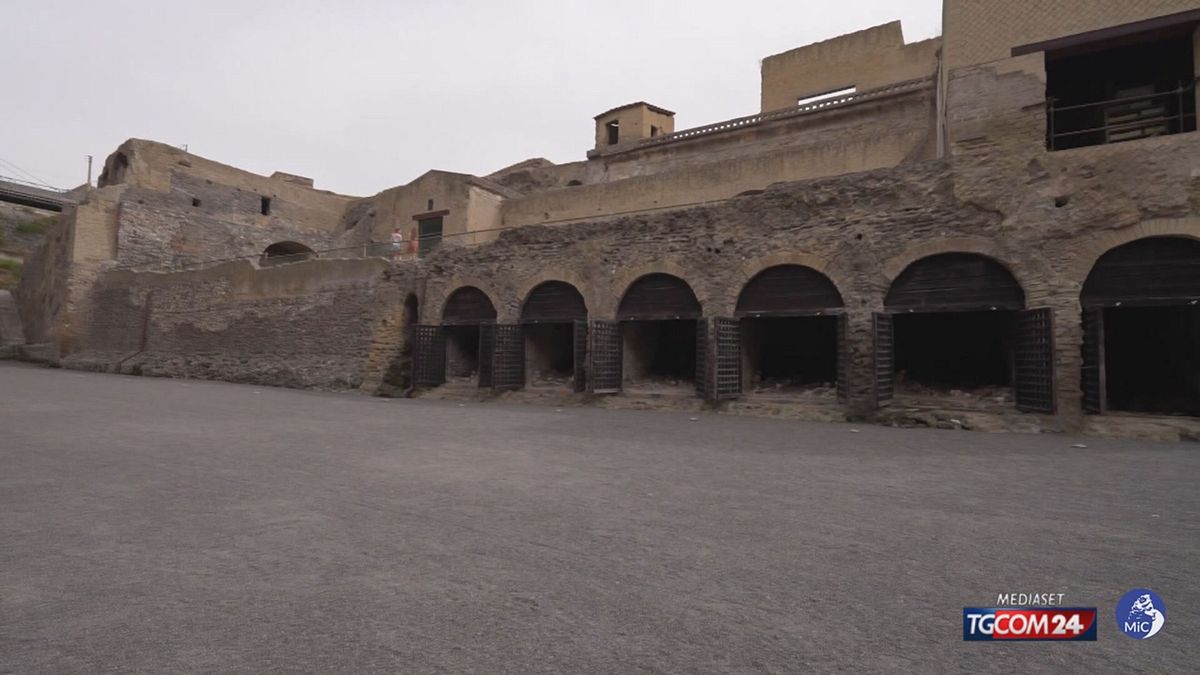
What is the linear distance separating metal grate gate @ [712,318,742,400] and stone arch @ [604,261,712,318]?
0.66m

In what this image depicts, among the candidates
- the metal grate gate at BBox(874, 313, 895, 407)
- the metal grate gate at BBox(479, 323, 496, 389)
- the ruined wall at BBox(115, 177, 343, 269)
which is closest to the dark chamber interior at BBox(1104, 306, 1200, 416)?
the metal grate gate at BBox(874, 313, 895, 407)

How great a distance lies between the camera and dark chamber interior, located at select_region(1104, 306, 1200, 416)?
10.2 m

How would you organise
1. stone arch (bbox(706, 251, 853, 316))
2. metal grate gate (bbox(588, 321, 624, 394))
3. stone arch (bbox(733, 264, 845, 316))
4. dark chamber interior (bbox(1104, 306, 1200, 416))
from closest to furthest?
dark chamber interior (bbox(1104, 306, 1200, 416)), stone arch (bbox(706, 251, 853, 316)), stone arch (bbox(733, 264, 845, 316)), metal grate gate (bbox(588, 321, 624, 394))

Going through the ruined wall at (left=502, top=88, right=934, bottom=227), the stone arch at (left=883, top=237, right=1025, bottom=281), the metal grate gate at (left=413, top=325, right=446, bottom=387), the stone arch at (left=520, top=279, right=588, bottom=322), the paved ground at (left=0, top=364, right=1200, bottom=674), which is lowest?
the paved ground at (left=0, top=364, right=1200, bottom=674)

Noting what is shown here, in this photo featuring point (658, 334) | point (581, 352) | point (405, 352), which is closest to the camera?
point (581, 352)

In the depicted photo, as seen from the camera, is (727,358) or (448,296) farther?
(448,296)

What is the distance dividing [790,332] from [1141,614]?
41.7 ft

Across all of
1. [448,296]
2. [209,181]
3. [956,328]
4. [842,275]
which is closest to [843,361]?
[842,275]

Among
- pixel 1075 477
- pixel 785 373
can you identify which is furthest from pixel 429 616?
pixel 785 373

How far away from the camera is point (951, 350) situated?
526 inches

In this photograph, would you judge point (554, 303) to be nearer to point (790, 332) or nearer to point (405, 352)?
point (405, 352)

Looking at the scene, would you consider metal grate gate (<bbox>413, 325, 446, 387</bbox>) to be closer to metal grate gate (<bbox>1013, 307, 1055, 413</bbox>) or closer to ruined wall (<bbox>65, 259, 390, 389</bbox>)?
ruined wall (<bbox>65, 259, 390, 389</bbox>)

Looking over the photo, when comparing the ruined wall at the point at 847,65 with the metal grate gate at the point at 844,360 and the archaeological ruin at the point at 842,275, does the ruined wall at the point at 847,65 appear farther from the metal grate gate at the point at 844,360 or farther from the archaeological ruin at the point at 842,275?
the metal grate gate at the point at 844,360

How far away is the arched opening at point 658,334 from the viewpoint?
13.0 metres
